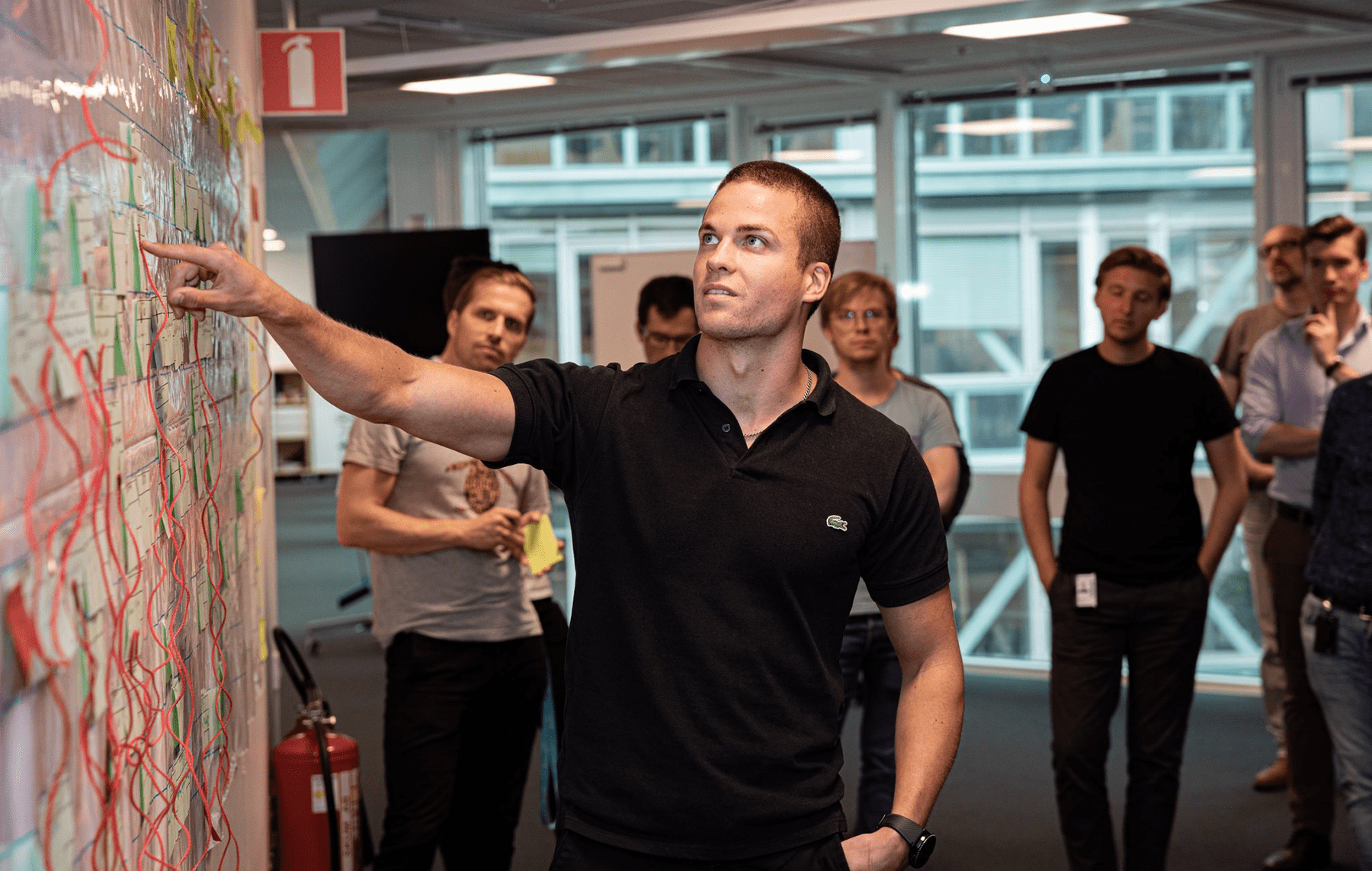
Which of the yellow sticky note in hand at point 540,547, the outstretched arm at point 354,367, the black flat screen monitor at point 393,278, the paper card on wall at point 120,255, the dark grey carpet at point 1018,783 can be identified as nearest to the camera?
the paper card on wall at point 120,255

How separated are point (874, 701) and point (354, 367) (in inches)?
85.7

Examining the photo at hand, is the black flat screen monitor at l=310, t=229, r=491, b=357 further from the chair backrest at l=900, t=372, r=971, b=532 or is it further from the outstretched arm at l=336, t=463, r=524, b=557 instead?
the outstretched arm at l=336, t=463, r=524, b=557

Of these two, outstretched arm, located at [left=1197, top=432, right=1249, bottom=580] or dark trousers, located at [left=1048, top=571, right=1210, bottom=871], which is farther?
outstretched arm, located at [left=1197, top=432, right=1249, bottom=580]

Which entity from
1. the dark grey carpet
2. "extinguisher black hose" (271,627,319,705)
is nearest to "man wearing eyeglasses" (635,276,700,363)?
"extinguisher black hose" (271,627,319,705)

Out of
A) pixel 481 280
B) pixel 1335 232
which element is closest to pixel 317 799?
pixel 481 280

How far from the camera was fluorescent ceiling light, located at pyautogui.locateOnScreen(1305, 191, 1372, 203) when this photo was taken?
5.48 meters

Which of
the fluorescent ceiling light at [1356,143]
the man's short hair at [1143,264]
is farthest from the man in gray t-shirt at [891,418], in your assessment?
the fluorescent ceiling light at [1356,143]

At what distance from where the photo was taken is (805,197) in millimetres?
1719

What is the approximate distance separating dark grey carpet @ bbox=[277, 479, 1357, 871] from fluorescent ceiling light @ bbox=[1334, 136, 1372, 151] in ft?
8.04

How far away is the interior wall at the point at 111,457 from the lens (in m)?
0.79

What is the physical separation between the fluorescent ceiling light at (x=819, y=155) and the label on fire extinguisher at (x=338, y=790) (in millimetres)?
4528

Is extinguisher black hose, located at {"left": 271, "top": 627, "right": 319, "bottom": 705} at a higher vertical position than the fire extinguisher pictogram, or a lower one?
lower

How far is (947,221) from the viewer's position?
6.36 metres

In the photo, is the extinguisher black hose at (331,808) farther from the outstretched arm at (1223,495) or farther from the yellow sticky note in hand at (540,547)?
the outstretched arm at (1223,495)
